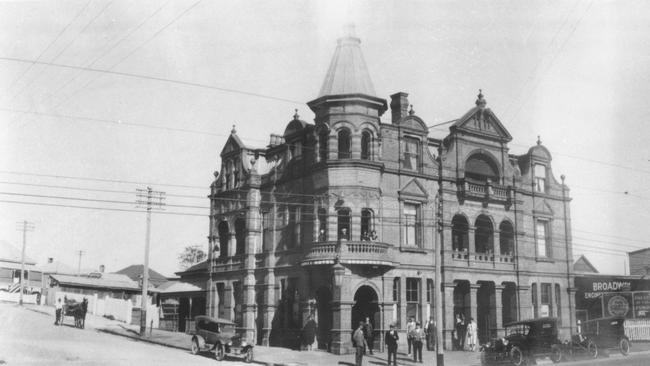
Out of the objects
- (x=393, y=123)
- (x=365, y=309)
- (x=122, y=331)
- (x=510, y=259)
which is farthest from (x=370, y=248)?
(x=122, y=331)

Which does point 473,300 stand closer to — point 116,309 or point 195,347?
point 195,347

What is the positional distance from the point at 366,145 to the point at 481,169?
9.53 meters

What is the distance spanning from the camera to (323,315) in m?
33.6

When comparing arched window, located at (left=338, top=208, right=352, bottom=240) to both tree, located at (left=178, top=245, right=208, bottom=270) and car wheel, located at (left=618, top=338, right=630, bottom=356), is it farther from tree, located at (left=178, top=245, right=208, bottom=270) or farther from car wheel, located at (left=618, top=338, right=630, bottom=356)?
tree, located at (left=178, top=245, right=208, bottom=270)

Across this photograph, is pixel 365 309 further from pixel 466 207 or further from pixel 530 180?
pixel 530 180

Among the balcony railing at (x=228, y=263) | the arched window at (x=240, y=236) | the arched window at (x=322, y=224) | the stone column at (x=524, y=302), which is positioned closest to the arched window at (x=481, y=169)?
the stone column at (x=524, y=302)

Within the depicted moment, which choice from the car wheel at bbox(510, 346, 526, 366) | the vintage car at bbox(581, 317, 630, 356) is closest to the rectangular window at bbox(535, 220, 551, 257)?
the vintage car at bbox(581, 317, 630, 356)

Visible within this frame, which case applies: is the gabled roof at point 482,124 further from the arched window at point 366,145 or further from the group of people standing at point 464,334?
the group of people standing at point 464,334

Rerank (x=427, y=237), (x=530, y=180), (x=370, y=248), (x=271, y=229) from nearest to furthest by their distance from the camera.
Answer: (x=370, y=248) < (x=427, y=237) < (x=271, y=229) < (x=530, y=180)

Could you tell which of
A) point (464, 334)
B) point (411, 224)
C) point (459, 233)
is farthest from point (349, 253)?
point (464, 334)

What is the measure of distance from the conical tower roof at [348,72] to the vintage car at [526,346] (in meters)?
14.6

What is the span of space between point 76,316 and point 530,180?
30706 millimetres

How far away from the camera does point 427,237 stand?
3516 centimetres

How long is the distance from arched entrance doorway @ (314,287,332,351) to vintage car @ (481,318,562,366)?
9.03m
